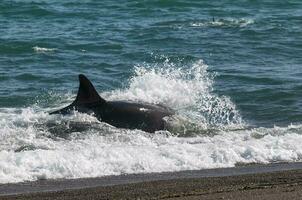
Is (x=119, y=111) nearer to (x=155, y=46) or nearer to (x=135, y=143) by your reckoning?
(x=135, y=143)

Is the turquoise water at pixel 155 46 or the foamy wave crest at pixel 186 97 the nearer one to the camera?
the foamy wave crest at pixel 186 97

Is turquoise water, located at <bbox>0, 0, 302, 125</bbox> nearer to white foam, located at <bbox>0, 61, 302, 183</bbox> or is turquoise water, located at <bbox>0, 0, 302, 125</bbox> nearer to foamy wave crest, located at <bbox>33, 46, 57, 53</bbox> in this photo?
foamy wave crest, located at <bbox>33, 46, 57, 53</bbox>

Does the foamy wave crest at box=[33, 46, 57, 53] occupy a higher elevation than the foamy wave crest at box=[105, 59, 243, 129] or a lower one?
lower

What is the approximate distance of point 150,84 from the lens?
20.0 m

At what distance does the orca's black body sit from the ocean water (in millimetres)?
238

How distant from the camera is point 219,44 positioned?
29.5 metres

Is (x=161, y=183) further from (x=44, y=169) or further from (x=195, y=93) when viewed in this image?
(x=195, y=93)

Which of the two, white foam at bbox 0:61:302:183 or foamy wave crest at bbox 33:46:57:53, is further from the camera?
foamy wave crest at bbox 33:46:57:53

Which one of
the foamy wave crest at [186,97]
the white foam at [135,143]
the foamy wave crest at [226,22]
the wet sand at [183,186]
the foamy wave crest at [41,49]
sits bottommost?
the foamy wave crest at [226,22]

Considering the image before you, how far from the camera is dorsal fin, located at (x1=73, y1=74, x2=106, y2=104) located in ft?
52.9

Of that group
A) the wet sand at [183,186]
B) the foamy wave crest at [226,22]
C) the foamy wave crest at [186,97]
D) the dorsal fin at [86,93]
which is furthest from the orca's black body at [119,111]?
the foamy wave crest at [226,22]

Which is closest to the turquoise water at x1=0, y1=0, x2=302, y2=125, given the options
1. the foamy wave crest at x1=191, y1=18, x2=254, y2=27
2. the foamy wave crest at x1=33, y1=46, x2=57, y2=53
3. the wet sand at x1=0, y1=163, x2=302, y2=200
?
the foamy wave crest at x1=191, y1=18, x2=254, y2=27

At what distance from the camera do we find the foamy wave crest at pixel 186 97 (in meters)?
18.2

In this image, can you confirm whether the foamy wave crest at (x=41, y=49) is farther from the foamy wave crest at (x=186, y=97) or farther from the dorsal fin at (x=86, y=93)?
the dorsal fin at (x=86, y=93)
